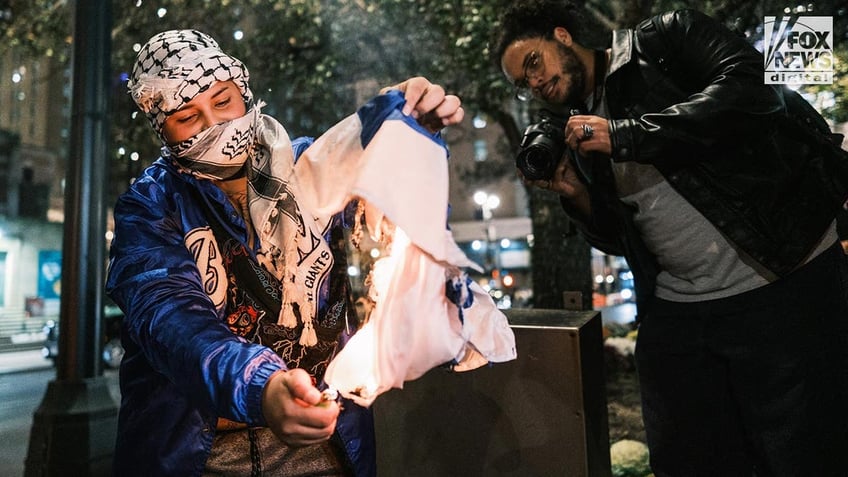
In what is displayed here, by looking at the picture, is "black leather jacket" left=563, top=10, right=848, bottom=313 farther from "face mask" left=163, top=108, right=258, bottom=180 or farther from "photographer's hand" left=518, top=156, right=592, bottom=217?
"face mask" left=163, top=108, right=258, bottom=180

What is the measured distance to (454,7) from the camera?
7676mm

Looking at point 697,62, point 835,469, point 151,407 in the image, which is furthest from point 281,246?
point 835,469

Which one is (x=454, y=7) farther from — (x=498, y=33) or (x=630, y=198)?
(x=630, y=198)

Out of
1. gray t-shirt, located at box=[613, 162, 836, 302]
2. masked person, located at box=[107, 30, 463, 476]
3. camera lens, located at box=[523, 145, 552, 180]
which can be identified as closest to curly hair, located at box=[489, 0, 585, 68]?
camera lens, located at box=[523, 145, 552, 180]

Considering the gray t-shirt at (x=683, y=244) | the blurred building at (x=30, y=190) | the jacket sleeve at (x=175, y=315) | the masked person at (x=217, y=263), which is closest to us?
the jacket sleeve at (x=175, y=315)

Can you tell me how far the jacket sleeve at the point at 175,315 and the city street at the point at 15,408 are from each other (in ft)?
12.8

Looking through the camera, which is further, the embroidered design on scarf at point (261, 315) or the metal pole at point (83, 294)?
the metal pole at point (83, 294)

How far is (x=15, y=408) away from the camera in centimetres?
495

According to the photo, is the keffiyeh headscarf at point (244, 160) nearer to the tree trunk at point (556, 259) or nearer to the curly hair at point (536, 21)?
the curly hair at point (536, 21)

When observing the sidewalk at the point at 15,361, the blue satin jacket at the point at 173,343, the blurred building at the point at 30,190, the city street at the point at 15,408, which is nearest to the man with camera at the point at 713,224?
the blue satin jacket at the point at 173,343

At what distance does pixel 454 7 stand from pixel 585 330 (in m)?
6.21

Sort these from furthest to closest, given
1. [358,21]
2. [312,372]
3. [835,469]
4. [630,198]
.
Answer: [358,21], [630,198], [835,469], [312,372]

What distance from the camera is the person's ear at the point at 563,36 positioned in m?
2.54

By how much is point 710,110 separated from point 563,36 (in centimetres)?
80
